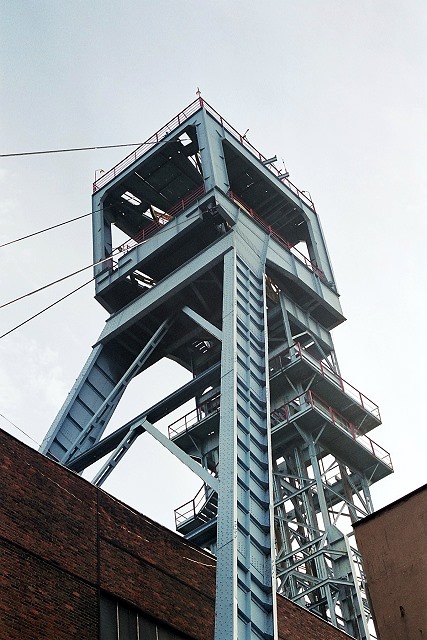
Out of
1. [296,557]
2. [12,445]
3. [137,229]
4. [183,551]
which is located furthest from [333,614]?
[137,229]

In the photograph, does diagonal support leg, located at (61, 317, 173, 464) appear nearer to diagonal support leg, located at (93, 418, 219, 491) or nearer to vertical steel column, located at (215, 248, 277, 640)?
diagonal support leg, located at (93, 418, 219, 491)

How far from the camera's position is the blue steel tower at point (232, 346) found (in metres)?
15.7

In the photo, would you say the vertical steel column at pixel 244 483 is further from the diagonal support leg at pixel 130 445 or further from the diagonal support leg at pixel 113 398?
the diagonal support leg at pixel 113 398

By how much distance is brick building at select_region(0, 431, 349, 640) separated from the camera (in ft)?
32.6

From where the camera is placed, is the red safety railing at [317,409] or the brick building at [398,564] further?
the red safety railing at [317,409]

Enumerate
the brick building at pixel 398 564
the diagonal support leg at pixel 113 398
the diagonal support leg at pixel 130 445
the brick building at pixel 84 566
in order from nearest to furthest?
the brick building at pixel 398 564 < the brick building at pixel 84 566 < the diagonal support leg at pixel 130 445 < the diagonal support leg at pixel 113 398

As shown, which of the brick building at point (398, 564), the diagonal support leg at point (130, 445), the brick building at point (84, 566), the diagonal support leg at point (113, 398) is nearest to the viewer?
the brick building at point (398, 564)

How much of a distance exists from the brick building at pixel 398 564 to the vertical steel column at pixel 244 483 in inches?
71.6

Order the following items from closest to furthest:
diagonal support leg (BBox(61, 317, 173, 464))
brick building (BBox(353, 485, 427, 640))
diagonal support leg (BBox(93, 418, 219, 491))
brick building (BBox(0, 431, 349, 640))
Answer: brick building (BBox(353, 485, 427, 640)) < brick building (BBox(0, 431, 349, 640)) < diagonal support leg (BBox(93, 418, 219, 491)) < diagonal support leg (BBox(61, 317, 173, 464))

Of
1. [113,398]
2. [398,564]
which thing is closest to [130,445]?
[113,398]

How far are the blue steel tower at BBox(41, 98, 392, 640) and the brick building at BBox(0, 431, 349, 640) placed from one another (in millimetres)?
1685

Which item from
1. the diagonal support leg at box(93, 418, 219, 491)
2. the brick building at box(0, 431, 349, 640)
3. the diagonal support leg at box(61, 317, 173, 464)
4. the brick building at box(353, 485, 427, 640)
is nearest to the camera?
the brick building at box(353, 485, 427, 640)

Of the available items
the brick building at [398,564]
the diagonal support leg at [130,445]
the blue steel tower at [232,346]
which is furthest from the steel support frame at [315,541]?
the brick building at [398,564]

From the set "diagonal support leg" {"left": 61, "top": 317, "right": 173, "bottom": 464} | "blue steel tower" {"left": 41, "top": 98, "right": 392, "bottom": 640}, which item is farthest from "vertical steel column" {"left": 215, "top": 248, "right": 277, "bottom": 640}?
"diagonal support leg" {"left": 61, "top": 317, "right": 173, "bottom": 464}
